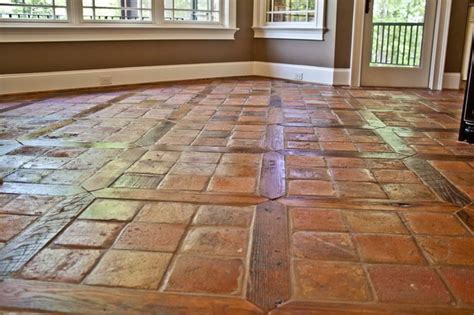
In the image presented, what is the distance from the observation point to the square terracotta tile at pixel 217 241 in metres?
1.59

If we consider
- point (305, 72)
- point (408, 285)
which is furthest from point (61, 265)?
point (305, 72)

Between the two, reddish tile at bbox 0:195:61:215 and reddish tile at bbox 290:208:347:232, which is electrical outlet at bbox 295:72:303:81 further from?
reddish tile at bbox 0:195:61:215

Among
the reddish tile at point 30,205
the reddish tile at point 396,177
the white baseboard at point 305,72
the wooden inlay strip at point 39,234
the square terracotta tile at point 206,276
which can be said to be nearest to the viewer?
the square terracotta tile at point 206,276

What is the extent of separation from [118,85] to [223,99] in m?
1.66

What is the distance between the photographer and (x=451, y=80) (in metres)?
5.74

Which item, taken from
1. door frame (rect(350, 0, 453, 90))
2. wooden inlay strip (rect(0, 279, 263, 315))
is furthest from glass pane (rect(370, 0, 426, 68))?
wooden inlay strip (rect(0, 279, 263, 315))

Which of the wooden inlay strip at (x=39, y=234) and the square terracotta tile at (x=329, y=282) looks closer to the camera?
the square terracotta tile at (x=329, y=282)

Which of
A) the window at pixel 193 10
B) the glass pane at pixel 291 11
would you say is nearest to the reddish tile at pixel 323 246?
the glass pane at pixel 291 11

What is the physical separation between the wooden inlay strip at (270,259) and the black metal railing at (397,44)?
444 cm

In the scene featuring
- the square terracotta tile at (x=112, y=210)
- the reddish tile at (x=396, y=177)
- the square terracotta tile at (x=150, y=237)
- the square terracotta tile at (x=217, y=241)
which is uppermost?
the reddish tile at (x=396, y=177)

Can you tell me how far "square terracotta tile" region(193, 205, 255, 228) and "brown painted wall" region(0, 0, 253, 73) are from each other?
3977 millimetres

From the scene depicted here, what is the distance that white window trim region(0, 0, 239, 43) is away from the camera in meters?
4.95

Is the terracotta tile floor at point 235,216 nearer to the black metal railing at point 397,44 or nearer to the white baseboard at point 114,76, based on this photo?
the white baseboard at point 114,76

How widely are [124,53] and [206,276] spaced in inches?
190
